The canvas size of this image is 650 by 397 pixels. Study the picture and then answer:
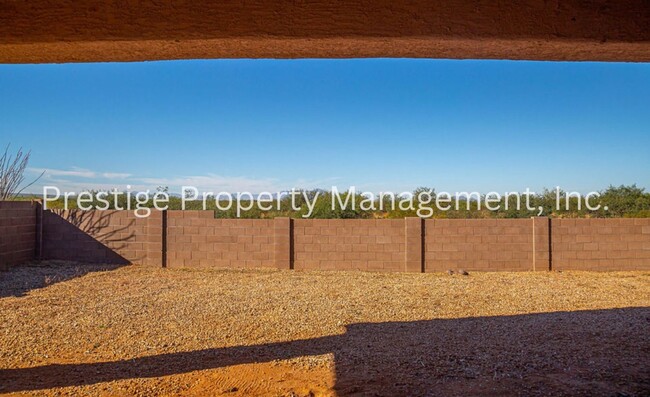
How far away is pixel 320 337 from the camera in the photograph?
20.0 ft

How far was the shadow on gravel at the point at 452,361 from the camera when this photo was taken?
4.36 m

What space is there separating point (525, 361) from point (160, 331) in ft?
15.3

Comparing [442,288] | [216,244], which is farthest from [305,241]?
[442,288]

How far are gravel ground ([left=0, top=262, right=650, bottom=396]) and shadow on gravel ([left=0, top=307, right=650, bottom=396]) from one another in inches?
0.8

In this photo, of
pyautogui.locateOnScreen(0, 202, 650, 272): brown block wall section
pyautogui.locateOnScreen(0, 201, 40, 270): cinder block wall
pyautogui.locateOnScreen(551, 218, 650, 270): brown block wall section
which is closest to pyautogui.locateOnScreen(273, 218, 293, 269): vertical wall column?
pyautogui.locateOnScreen(0, 202, 650, 272): brown block wall section

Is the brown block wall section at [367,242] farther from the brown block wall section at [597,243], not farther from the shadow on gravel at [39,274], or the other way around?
the shadow on gravel at [39,274]

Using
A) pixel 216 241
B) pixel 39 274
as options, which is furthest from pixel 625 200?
pixel 39 274

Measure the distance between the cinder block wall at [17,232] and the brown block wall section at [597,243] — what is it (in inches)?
573

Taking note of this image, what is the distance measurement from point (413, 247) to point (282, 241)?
3.54 metres

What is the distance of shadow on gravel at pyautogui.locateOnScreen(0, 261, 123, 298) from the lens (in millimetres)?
9500

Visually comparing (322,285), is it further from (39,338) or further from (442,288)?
(39,338)

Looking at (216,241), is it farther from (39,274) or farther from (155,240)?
(39,274)

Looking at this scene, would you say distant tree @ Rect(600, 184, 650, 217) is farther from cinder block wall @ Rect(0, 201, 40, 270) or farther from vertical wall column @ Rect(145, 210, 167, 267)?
cinder block wall @ Rect(0, 201, 40, 270)

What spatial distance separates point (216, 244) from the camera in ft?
42.0
